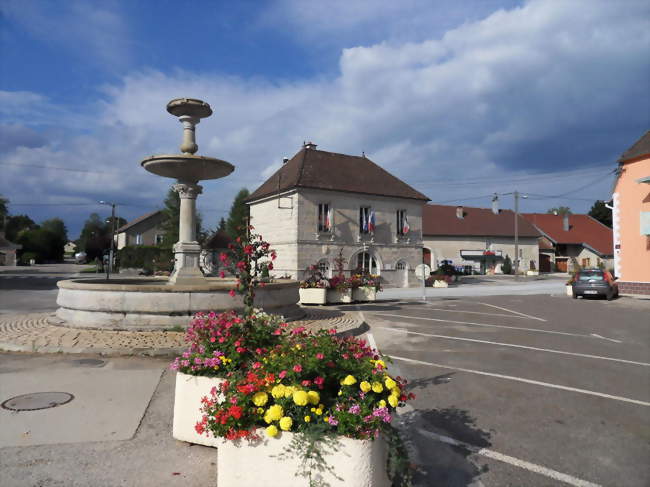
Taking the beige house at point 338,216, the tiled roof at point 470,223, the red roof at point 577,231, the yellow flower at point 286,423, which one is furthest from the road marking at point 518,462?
the red roof at point 577,231

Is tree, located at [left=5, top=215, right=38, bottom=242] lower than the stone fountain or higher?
higher

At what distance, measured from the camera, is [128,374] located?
247 inches

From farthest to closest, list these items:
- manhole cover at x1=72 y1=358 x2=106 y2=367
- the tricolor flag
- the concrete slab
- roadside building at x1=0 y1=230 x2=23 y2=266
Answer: roadside building at x1=0 y1=230 x2=23 y2=266 < the tricolor flag < manhole cover at x1=72 y1=358 x2=106 y2=367 < the concrete slab

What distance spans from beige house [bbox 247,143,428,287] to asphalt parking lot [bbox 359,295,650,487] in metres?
14.9

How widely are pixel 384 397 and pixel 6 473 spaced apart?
2.95 m

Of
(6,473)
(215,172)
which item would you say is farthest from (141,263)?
(6,473)

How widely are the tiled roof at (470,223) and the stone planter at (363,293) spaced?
97.3 ft

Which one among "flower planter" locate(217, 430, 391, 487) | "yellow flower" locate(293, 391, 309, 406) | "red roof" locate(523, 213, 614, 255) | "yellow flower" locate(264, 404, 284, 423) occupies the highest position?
"red roof" locate(523, 213, 614, 255)

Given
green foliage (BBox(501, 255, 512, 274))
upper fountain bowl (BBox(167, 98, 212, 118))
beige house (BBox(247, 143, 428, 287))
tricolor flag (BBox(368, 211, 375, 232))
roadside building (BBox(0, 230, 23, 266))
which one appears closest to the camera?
upper fountain bowl (BBox(167, 98, 212, 118))

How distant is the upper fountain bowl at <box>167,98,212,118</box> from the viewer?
465 inches

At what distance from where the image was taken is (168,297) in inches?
360

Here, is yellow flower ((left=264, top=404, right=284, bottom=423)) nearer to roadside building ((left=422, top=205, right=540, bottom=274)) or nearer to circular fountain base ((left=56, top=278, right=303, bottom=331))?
circular fountain base ((left=56, top=278, right=303, bottom=331))

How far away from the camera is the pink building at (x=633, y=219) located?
74.4 ft

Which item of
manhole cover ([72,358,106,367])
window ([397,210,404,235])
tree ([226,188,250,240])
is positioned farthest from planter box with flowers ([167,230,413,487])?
tree ([226,188,250,240])
